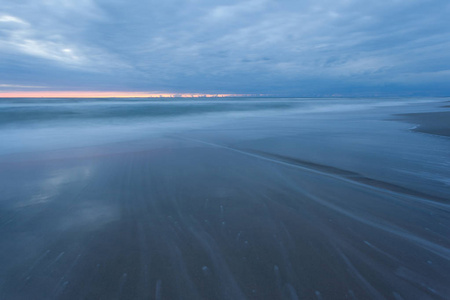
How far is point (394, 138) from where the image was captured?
1056 centimetres

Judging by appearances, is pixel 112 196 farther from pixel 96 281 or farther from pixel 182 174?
pixel 96 281

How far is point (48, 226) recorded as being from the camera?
11.6 feet

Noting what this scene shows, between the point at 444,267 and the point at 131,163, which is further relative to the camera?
the point at 131,163

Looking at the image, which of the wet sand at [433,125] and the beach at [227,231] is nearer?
the beach at [227,231]

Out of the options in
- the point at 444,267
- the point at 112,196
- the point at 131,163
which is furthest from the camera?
the point at 131,163

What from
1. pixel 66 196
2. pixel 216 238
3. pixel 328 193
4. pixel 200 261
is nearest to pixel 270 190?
pixel 328 193

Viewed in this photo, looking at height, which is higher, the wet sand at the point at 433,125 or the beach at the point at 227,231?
the wet sand at the point at 433,125

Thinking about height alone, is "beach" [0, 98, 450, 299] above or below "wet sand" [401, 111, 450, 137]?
below

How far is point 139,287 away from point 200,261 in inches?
28.2

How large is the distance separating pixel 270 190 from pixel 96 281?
3.39 m

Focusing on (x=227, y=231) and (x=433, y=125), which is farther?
(x=433, y=125)

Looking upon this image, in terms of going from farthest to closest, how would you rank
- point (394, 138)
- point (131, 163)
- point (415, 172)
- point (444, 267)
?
point (394, 138) → point (131, 163) → point (415, 172) → point (444, 267)

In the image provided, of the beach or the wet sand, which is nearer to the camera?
the beach

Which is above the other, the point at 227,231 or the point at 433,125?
the point at 433,125
